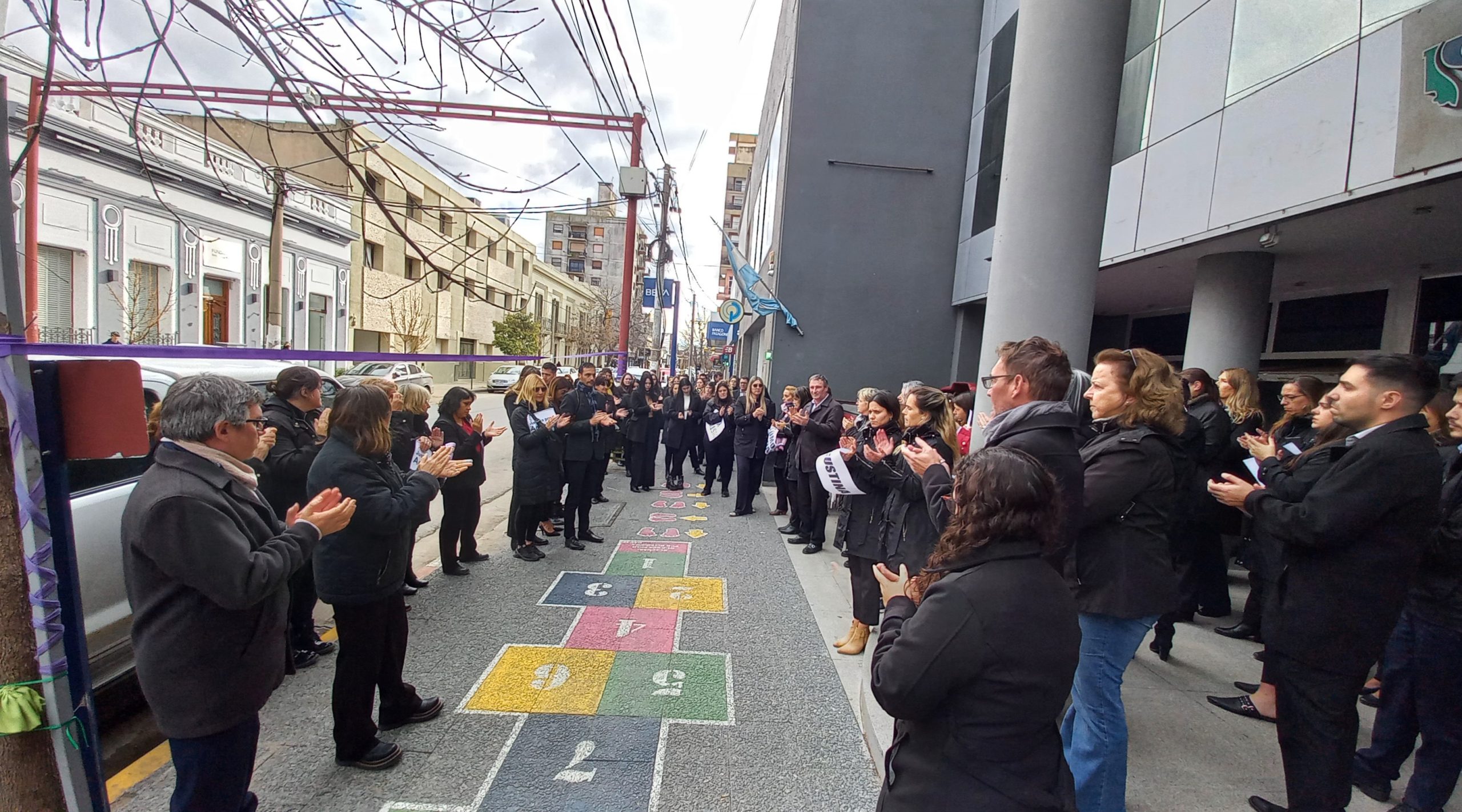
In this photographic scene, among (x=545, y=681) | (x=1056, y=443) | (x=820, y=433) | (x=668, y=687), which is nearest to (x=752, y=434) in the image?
(x=820, y=433)

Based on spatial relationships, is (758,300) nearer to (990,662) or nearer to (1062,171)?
(1062,171)

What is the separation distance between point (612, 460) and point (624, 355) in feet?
8.46

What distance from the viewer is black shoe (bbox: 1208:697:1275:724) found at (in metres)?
3.79

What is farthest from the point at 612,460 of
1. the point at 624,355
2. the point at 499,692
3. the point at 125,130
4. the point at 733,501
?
the point at 125,130

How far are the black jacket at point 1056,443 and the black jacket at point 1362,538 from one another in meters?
0.91

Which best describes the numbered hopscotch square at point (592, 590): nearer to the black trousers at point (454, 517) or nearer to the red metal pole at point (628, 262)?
the black trousers at point (454, 517)

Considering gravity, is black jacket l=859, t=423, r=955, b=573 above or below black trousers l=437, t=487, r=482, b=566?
above

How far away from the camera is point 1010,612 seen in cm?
163

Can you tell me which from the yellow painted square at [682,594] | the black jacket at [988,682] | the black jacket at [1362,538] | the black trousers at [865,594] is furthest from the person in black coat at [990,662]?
the yellow painted square at [682,594]

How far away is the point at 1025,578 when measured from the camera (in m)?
1.68

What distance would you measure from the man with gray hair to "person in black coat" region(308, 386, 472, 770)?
0.68 m

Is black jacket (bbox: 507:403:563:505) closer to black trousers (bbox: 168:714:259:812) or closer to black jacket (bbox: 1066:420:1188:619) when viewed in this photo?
black trousers (bbox: 168:714:259:812)

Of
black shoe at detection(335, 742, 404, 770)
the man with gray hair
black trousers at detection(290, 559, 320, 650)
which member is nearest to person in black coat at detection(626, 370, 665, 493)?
black trousers at detection(290, 559, 320, 650)

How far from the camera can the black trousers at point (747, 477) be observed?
8930mm
